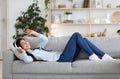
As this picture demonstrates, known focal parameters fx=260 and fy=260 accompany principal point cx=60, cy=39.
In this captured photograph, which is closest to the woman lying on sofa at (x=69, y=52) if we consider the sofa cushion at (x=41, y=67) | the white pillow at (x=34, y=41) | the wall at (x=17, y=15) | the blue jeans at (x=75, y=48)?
the blue jeans at (x=75, y=48)

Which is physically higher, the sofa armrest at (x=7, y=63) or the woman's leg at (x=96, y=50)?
the woman's leg at (x=96, y=50)

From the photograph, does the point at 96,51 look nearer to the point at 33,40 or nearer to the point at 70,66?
the point at 70,66

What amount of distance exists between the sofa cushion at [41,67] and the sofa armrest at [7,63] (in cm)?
7

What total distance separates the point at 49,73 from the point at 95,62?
64 centimetres

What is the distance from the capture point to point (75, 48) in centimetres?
384

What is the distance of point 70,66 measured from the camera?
11.5 feet

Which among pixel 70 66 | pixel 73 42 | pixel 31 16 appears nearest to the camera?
pixel 70 66

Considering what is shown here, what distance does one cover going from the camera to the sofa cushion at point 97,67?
11.2ft

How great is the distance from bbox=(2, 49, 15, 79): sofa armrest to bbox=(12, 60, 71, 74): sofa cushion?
7 cm

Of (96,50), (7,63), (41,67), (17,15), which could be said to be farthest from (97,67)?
(17,15)

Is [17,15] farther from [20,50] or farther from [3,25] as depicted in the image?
[20,50]

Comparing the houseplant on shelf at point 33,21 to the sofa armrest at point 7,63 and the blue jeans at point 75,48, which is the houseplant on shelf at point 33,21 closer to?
the blue jeans at point 75,48

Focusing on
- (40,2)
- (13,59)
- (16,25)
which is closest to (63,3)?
(40,2)

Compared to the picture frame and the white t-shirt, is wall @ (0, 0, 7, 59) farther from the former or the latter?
the white t-shirt
